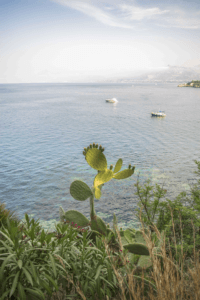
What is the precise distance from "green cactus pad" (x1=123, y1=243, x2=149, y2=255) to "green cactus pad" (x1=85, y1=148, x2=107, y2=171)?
1.65 metres

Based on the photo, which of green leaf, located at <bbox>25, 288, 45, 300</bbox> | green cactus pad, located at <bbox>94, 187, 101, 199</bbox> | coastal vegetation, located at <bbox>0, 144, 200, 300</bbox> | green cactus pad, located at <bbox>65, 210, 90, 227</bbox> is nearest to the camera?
coastal vegetation, located at <bbox>0, 144, 200, 300</bbox>

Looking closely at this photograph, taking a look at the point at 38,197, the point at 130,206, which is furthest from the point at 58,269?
the point at 38,197

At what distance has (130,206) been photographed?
485 inches

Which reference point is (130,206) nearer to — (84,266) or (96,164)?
(96,164)

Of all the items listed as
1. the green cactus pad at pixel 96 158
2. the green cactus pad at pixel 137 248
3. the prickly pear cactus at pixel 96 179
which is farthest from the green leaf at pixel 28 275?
the green cactus pad at pixel 96 158

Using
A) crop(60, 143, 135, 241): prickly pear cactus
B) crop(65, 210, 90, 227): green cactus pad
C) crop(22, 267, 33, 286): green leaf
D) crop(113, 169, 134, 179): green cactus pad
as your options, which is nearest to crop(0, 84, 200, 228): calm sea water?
crop(113, 169, 134, 179): green cactus pad

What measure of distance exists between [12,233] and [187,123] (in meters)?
39.7

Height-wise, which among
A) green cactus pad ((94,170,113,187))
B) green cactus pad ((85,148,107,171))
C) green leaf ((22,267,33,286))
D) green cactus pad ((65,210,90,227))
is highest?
green cactus pad ((85,148,107,171))

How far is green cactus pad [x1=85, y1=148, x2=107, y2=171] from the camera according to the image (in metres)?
4.88

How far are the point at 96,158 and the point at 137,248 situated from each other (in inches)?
75.6

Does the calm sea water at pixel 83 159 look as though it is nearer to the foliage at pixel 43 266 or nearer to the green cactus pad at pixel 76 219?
the green cactus pad at pixel 76 219

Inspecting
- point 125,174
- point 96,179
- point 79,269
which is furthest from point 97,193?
point 79,269

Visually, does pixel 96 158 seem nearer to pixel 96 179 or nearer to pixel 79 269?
pixel 96 179

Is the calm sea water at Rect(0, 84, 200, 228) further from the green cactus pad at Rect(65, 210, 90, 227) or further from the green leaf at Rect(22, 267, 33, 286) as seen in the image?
the green leaf at Rect(22, 267, 33, 286)
